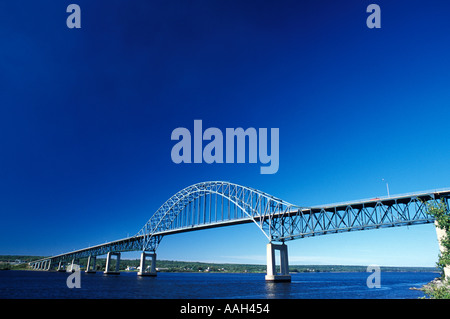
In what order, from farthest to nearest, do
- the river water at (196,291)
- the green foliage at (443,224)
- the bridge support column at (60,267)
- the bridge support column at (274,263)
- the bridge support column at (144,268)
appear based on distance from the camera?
the bridge support column at (60,267)
the bridge support column at (144,268)
the bridge support column at (274,263)
the river water at (196,291)
the green foliage at (443,224)

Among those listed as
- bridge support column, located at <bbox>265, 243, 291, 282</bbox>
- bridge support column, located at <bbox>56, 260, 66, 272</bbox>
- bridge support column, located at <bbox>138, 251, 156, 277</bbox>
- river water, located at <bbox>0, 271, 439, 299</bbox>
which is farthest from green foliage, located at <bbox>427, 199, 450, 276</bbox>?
bridge support column, located at <bbox>56, 260, 66, 272</bbox>

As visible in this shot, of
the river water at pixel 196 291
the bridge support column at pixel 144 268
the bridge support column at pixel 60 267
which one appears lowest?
the bridge support column at pixel 60 267

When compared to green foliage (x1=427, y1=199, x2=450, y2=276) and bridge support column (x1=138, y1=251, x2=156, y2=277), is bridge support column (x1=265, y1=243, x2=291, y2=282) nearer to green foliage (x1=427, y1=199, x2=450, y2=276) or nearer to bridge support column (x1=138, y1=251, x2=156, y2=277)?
green foliage (x1=427, y1=199, x2=450, y2=276)

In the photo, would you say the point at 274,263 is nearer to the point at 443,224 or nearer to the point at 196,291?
the point at 196,291

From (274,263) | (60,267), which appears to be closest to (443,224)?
(274,263)

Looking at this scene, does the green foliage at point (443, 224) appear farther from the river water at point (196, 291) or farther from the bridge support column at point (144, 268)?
the bridge support column at point (144, 268)

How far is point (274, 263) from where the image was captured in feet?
212

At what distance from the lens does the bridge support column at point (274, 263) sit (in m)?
63.7

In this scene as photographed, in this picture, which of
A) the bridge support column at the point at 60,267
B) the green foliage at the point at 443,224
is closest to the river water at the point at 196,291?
the green foliage at the point at 443,224

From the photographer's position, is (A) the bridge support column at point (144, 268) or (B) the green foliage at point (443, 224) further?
(A) the bridge support column at point (144, 268)

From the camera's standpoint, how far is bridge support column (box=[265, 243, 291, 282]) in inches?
2509
